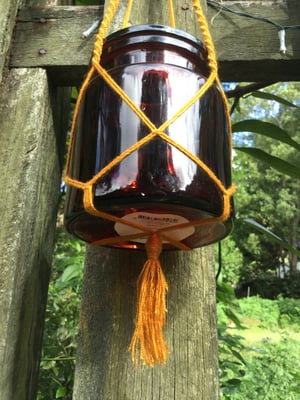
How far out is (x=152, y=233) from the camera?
16.8 inches

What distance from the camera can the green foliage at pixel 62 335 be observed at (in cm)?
106

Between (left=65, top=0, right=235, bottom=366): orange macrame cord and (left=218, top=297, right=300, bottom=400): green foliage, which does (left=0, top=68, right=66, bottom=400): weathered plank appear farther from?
(left=218, top=297, right=300, bottom=400): green foliage

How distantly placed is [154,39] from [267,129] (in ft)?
1.10

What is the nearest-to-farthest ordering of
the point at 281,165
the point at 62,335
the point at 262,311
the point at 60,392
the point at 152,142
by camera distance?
the point at 152,142 → the point at 281,165 → the point at 60,392 → the point at 62,335 → the point at 262,311

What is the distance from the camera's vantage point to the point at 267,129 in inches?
27.6

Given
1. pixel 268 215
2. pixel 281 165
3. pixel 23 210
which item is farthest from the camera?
pixel 268 215

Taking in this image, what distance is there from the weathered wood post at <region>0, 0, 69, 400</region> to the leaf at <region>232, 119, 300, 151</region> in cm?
33

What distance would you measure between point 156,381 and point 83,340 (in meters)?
0.09

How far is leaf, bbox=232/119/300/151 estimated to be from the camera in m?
0.67

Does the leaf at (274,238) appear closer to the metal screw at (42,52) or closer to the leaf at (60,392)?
the metal screw at (42,52)

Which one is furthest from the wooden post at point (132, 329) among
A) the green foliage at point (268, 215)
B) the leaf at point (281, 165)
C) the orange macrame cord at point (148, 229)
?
the green foliage at point (268, 215)

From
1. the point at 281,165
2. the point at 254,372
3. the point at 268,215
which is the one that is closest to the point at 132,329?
the point at 281,165

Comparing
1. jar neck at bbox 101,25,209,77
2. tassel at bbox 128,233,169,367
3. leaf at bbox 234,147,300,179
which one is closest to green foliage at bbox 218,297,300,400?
leaf at bbox 234,147,300,179

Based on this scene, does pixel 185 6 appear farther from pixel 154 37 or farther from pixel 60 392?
pixel 60 392
